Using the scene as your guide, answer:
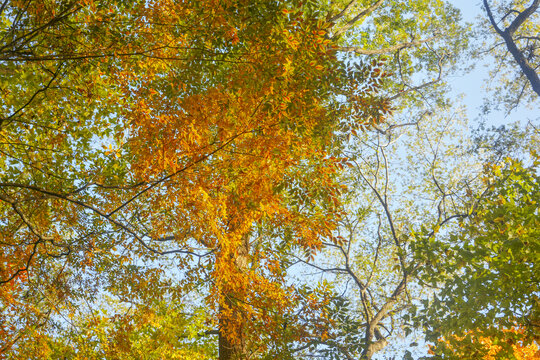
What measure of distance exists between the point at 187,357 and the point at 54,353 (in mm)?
2865

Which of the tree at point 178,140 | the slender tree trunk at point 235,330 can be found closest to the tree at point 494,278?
the tree at point 178,140

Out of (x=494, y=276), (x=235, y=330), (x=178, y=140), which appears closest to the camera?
(x=494, y=276)

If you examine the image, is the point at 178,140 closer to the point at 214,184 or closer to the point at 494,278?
the point at 214,184

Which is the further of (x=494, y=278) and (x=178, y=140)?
(x=178, y=140)

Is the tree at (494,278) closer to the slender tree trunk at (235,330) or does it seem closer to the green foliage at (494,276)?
the green foliage at (494,276)

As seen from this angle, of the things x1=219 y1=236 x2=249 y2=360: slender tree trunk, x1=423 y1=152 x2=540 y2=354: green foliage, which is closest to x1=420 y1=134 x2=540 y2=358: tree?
x1=423 y1=152 x2=540 y2=354: green foliage

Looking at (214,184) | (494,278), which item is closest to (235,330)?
(214,184)

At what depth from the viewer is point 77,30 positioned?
4.92 metres

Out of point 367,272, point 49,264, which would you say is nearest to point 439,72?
point 367,272

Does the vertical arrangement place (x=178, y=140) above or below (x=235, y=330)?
above

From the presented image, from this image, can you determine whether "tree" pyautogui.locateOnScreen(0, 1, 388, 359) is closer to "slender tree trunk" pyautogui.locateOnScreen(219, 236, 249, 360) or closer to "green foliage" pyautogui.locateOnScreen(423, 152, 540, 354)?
"slender tree trunk" pyautogui.locateOnScreen(219, 236, 249, 360)

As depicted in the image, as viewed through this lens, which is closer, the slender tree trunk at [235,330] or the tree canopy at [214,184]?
the tree canopy at [214,184]

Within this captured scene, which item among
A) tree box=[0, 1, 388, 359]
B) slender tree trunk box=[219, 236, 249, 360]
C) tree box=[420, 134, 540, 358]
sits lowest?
tree box=[420, 134, 540, 358]

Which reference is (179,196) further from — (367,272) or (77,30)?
(367,272)
